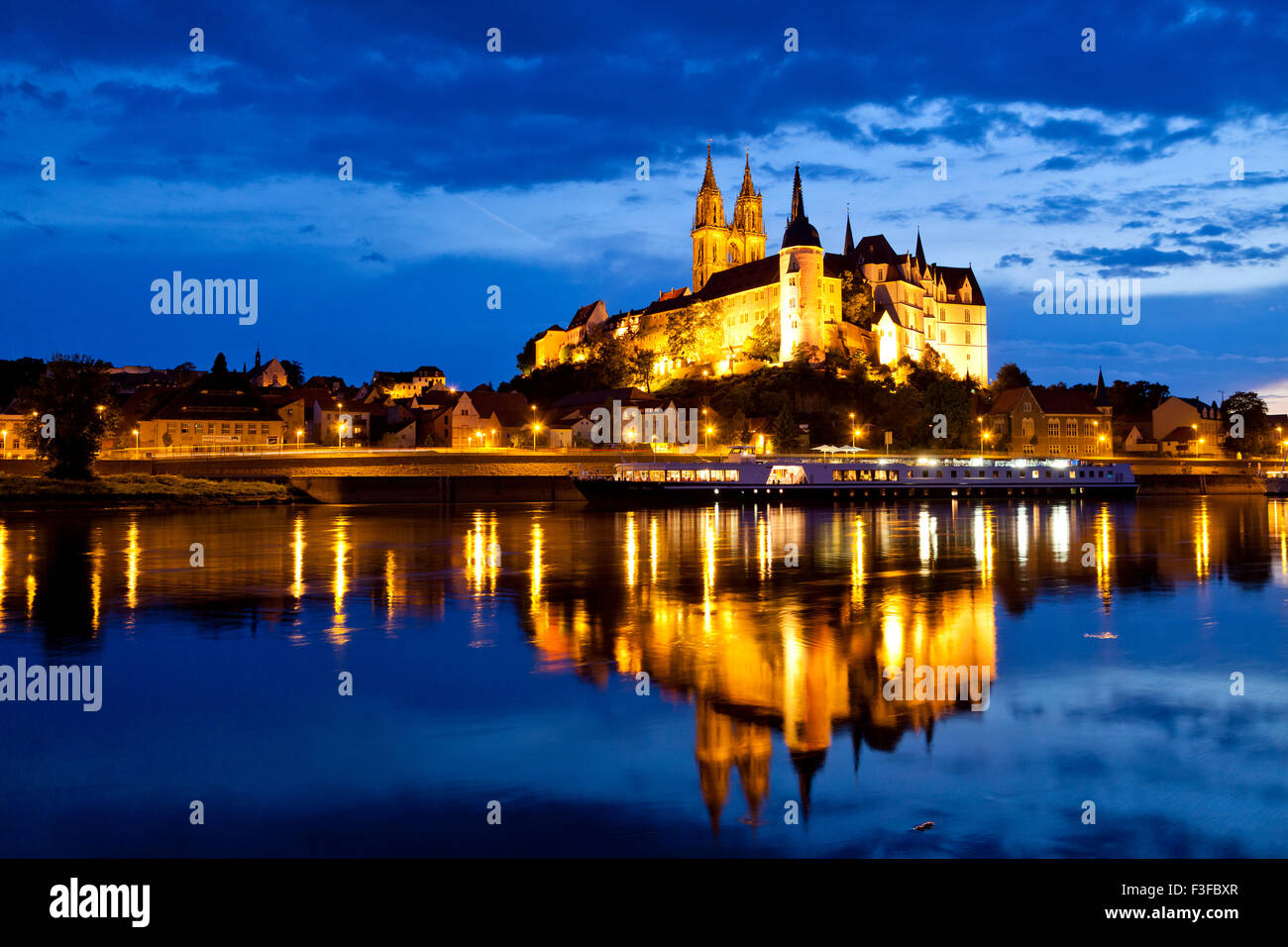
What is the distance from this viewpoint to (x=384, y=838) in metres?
8.55

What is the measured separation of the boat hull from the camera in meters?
70.0

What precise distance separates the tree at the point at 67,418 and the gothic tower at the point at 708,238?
13512 cm

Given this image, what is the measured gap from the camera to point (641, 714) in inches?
501

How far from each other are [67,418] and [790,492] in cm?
4874

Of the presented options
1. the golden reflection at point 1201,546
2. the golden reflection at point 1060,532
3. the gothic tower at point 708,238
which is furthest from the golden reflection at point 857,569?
the gothic tower at point 708,238

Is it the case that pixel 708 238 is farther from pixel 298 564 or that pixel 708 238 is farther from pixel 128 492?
pixel 298 564

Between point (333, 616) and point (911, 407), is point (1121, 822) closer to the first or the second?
point (333, 616)

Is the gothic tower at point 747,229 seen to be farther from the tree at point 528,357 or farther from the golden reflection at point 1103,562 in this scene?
the golden reflection at point 1103,562

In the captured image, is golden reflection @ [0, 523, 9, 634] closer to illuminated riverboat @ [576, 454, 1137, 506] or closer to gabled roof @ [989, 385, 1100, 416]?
illuminated riverboat @ [576, 454, 1137, 506]

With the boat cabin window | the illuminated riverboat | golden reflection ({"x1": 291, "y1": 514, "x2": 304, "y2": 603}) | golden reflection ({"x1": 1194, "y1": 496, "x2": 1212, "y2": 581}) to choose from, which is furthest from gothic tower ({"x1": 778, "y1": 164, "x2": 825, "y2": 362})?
golden reflection ({"x1": 291, "y1": 514, "x2": 304, "y2": 603})

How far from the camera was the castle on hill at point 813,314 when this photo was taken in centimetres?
14038

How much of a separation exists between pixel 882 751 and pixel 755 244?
18693 centimetres

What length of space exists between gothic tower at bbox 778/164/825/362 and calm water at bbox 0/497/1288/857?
11146 cm
